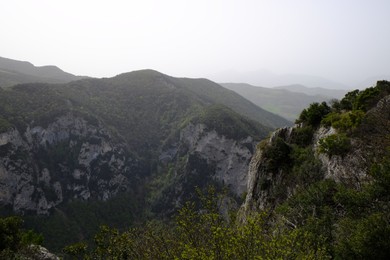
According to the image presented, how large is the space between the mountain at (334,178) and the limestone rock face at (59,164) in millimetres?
121973

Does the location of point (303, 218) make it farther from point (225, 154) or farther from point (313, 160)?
point (225, 154)

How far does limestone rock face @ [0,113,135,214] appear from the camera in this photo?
135750 mm

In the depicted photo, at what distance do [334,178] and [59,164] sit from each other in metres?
155

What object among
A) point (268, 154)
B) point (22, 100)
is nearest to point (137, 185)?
point (22, 100)

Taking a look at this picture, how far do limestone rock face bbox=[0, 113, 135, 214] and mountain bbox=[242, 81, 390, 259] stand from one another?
12197 centimetres

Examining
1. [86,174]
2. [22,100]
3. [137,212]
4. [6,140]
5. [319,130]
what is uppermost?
[319,130]

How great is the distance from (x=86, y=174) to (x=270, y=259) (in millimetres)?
170751

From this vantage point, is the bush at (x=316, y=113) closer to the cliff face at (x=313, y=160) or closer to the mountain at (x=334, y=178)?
the mountain at (x=334, y=178)

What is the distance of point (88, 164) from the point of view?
173750 millimetres

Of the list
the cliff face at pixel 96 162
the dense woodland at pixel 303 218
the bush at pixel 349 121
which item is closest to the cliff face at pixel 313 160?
the dense woodland at pixel 303 218

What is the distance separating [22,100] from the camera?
6329 inches

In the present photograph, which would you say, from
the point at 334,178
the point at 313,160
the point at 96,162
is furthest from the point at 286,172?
the point at 96,162

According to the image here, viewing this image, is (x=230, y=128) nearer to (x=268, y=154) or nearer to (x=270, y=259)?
(x=268, y=154)

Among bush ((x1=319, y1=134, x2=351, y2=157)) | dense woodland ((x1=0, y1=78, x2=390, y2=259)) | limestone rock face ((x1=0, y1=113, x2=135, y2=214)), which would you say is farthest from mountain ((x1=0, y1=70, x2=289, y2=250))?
bush ((x1=319, y1=134, x2=351, y2=157))
